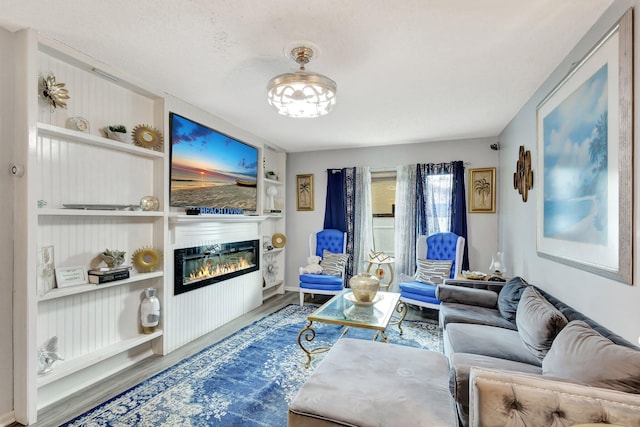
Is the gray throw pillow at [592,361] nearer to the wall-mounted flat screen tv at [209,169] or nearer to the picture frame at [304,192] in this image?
the wall-mounted flat screen tv at [209,169]

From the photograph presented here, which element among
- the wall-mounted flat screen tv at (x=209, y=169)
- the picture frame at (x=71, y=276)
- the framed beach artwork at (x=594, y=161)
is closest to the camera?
the framed beach artwork at (x=594, y=161)

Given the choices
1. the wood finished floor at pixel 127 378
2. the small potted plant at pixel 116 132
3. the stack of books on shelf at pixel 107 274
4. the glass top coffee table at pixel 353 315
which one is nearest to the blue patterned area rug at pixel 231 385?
the wood finished floor at pixel 127 378

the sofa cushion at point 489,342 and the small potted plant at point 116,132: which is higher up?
the small potted plant at point 116,132

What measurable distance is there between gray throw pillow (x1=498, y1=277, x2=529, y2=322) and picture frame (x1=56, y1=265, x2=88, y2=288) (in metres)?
3.40

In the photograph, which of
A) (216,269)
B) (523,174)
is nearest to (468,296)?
(523,174)

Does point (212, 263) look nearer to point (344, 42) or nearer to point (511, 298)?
point (344, 42)

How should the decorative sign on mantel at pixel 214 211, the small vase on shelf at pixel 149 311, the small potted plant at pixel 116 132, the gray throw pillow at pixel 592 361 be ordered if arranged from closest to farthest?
the gray throw pillow at pixel 592 361
the small potted plant at pixel 116 132
the small vase on shelf at pixel 149 311
the decorative sign on mantel at pixel 214 211

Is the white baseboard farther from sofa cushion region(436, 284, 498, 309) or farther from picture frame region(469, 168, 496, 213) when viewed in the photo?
picture frame region(469, 168, 496, 213)

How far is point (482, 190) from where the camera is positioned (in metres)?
4.37

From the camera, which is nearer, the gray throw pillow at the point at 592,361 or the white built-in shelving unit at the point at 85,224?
the gray throw pillow at the point at 592,361

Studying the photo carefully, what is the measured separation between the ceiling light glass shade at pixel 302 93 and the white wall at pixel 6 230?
5.45 feet

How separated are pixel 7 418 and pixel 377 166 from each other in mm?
4688

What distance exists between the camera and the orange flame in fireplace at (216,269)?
3295mm

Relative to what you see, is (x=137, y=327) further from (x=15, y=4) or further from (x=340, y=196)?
(x=340, y=196)
